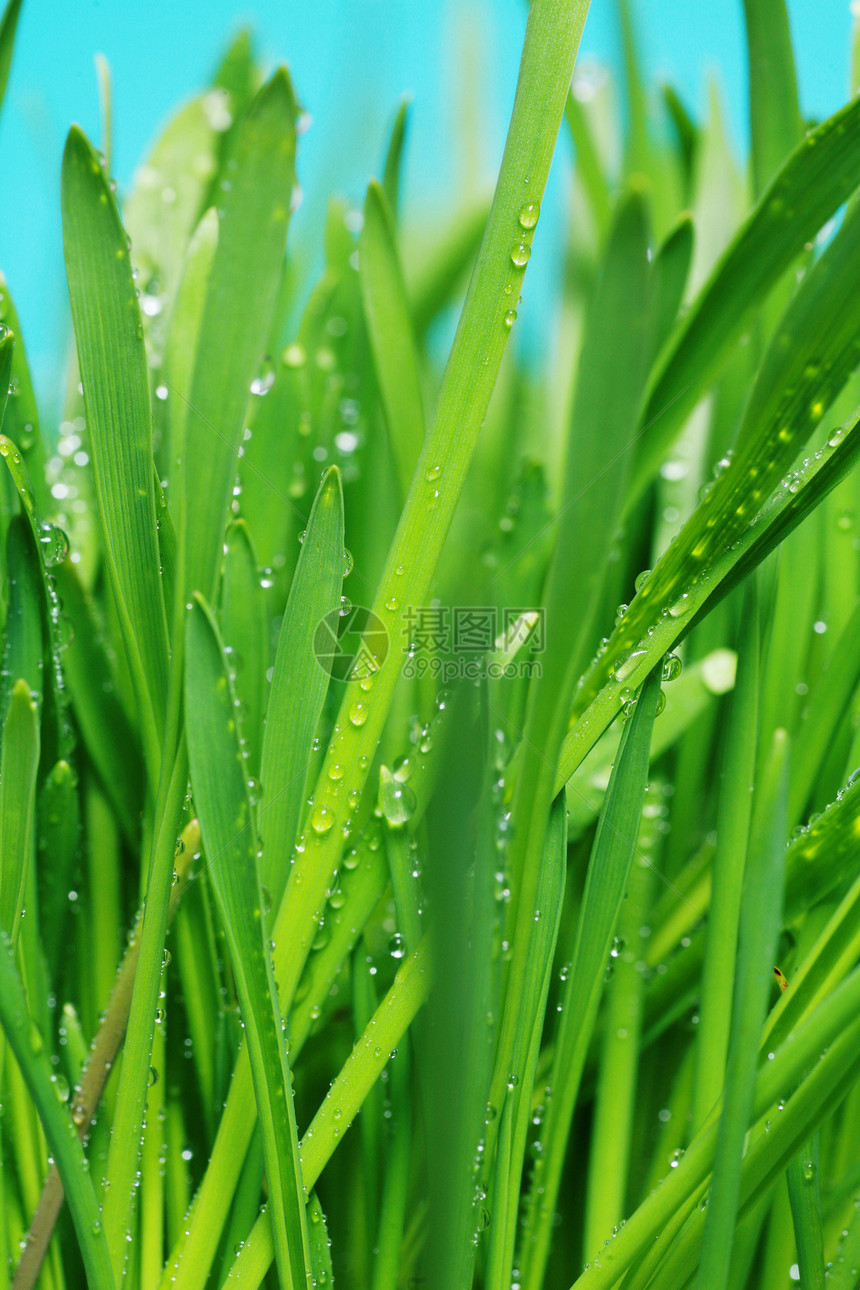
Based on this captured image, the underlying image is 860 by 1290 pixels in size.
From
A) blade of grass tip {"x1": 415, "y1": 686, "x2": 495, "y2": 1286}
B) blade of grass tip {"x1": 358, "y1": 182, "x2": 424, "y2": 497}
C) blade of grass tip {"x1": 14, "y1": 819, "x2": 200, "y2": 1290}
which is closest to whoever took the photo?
blade of grass tip {"x1": 415, "y1": 686, "x2": 495, "y2": 1286}

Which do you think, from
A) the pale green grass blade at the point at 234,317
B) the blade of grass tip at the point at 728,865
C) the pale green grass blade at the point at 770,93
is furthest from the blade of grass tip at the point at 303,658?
the pale green grass blade at the point at 770,93

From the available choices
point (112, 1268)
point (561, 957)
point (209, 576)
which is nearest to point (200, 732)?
point (209, 576)

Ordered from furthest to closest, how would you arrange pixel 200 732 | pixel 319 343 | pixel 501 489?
1. pixel 501 489
2. pixel 319 343
3. pixel 200 732

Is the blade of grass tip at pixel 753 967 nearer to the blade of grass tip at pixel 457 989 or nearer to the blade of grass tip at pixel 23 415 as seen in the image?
the blade of grass tip at pixel 457 989

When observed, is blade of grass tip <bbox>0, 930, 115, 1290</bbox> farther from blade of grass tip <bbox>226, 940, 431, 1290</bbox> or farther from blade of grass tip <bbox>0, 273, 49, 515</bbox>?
blade of grass tip <bbox>0, 273, 49, 515</bbox>

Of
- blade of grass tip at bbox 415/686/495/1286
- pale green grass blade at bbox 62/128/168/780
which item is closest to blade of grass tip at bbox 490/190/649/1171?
blade of grass tip at bbox 415/686/495/1286

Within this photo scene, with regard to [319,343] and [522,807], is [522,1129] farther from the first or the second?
[319,343]

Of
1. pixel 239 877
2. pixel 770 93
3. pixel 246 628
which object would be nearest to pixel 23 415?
pixel 246 628
